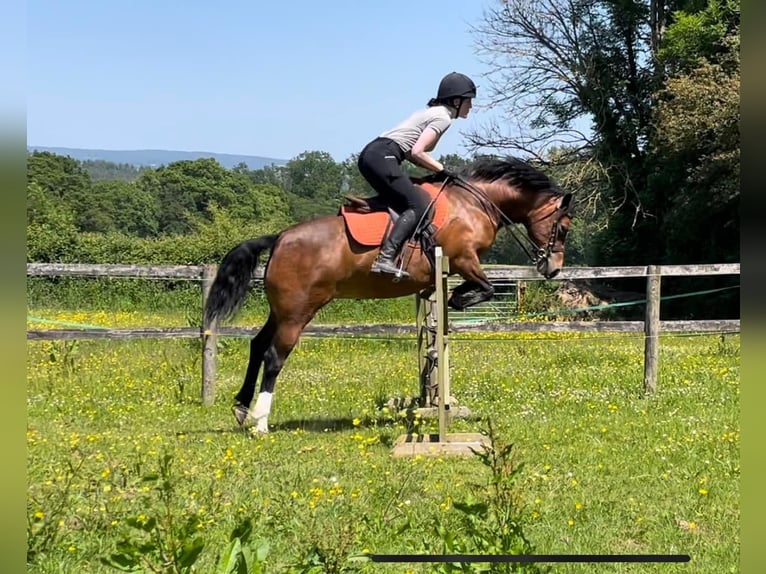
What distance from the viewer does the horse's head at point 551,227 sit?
22.0 ft

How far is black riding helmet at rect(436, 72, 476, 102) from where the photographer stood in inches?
227

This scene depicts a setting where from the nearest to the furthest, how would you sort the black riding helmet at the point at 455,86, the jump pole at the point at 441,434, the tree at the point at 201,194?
1. the jump pole at the point at 441,434
2. the black riding helmet at the point at 455,86
3. the tree at the point at 201,194

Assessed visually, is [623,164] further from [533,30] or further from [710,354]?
[710,354]

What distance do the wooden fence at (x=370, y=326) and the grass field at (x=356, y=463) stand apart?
52 centimetres

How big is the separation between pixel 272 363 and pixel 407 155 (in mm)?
2118

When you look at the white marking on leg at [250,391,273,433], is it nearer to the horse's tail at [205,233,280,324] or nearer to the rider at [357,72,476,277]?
the horse's tail at [205,233,280,324]

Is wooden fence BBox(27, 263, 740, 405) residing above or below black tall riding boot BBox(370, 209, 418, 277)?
below

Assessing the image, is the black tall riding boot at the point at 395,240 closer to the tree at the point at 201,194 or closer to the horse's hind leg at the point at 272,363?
the horse's hind leg at the point at 272,363

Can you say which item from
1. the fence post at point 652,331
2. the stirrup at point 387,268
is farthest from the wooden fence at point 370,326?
the stirrup at point 387,268

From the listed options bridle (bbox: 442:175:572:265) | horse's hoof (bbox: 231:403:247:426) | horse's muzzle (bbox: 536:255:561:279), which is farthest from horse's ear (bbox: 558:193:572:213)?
horse's hoof (bbox: 231:403:247:426)

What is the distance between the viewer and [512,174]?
6703 millimetres

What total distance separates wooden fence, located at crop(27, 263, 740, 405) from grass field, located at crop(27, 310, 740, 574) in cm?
52

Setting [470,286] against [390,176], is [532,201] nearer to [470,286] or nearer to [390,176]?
[470,286]
